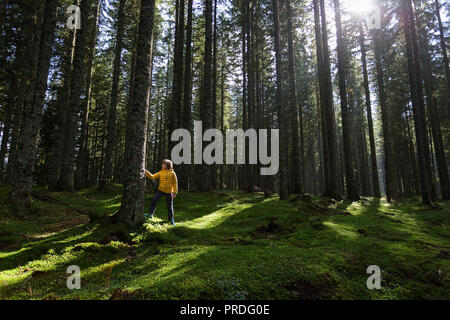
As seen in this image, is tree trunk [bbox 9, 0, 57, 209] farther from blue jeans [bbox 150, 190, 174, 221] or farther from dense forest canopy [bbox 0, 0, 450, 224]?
blue jeans [bbox 150, 190, 174, 221]

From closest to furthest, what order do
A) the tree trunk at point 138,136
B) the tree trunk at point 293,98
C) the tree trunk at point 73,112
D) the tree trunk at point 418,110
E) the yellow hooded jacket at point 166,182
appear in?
1. the tree trunk at point 138,136
2. the yellow hooded jacket at point 166,182
3. the tree trunk at point 73,112
4. the tree trunk at point 418,110
5. the tree trunk at point 293,98

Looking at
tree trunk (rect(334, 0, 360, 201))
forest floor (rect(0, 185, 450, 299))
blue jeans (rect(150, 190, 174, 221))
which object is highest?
tree trunk (rect(334, 0, 360, 201))

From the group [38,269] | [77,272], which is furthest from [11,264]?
[77,272]

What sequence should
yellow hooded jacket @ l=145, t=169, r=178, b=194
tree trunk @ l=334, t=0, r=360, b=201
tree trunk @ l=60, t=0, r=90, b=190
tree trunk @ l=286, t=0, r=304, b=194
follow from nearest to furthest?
yellow hooded jacket @ l=145, t=169, r=178, b=194
tree trunk @ l=60, t=0, r=90, b=190
tree trunk @ l=334, t=0, r=360, b=201
tree trunk @ l=286, t=0, r=304, b=194

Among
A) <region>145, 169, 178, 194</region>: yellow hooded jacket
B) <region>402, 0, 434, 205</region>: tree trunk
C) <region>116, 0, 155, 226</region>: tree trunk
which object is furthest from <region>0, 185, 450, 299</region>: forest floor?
<region>402, 0, 434, 205</region>: tree trunk

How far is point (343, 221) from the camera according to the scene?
9.22 m

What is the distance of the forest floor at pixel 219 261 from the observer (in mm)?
3631

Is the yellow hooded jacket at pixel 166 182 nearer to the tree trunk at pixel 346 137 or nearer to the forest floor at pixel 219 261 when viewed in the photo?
the forest floor at pixel 219 261

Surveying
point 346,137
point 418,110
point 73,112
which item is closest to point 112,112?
point 73,112

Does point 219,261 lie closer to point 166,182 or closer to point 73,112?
point 166,182

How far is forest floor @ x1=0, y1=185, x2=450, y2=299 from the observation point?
11.9ft

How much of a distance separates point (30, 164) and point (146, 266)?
7975mm

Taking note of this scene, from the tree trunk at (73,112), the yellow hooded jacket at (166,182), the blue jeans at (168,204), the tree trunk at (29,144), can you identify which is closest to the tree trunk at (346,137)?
the yellow hooded jacket at (166,182)

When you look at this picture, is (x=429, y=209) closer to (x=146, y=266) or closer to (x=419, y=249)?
(x=419, y=249)
